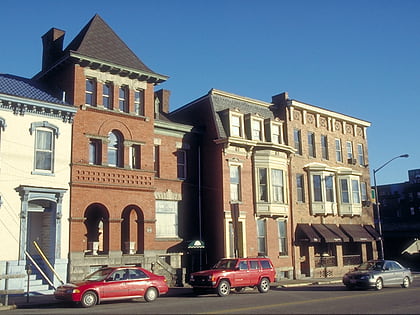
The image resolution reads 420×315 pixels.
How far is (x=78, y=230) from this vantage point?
24.3 metres

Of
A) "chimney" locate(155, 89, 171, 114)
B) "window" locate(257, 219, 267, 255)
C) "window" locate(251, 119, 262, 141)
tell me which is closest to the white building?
"chimney" locate(155, 89, 171, 114)

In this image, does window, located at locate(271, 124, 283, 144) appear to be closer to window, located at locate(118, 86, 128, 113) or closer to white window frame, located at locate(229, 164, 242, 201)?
white window frame, located at locate(229, 164, 242, 201)

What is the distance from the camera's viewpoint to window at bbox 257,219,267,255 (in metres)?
32.2

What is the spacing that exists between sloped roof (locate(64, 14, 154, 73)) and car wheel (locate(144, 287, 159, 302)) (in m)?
13.0

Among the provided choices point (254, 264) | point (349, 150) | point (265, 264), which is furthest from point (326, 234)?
point (254, 264)

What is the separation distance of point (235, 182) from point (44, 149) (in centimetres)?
1274

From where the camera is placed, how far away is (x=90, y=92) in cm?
2623

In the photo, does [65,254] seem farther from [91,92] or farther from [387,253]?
[387,253]

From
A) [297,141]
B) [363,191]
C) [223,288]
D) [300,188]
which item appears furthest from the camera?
[363,191]

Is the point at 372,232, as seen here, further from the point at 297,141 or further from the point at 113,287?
the point at 113,287

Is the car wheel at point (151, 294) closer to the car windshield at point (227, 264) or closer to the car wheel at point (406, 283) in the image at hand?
the car windshield at point (227, 264)

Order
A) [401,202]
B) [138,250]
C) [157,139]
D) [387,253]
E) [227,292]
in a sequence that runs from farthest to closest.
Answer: [401,202]
[387,253]
[157,139]
[138,250]
[227,292]

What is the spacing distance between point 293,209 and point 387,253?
2543cm

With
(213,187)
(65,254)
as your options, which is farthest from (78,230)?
(213,187)
